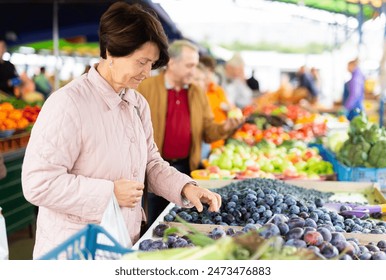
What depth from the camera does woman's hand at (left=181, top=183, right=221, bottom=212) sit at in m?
2.38

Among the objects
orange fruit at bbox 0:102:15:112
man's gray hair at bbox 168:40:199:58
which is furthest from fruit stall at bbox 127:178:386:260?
orange fruit at bbox 0:102:15:112

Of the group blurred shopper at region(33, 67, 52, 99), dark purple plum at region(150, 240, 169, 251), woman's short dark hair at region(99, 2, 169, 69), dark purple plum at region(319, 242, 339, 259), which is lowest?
blurred shopper at region(33, 67, 52, 99)

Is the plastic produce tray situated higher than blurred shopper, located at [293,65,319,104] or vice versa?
the plastic produce tray

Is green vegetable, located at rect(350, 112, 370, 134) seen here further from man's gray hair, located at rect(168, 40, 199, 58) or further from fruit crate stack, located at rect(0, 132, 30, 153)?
fruit crate stack, located at rect(0, 132, 30, 153)

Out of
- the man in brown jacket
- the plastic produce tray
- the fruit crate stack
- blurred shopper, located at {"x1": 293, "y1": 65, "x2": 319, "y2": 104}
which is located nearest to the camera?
the plastic produce tray

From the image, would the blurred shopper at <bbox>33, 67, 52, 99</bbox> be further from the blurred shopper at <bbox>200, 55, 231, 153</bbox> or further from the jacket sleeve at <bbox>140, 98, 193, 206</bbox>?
the jacket sleeve at <bbox>140, 98, 193, 206</bbox>

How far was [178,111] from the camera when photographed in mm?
4262

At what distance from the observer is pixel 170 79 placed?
4230 mm

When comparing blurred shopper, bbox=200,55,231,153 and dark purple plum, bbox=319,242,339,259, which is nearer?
dark purple plum, bbox=319,242,339,259

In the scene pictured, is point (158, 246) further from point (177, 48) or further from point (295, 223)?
point (177, 48)

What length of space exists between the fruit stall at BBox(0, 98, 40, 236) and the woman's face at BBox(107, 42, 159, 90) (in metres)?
2.98

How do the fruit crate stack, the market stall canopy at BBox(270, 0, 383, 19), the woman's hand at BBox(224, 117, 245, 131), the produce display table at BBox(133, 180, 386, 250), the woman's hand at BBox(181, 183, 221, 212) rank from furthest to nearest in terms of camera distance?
the market stall canopy at BBox(270, 0, 383, 19) < the fruit crate stack < the woman's hand at BBox(224, 117, 245, 131) < the produce display table at BBox(133, 180, 386, 250) < the woman's hand at BBox(181, 183, 221, 212)

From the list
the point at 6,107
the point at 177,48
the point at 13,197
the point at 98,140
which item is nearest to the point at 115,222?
the point at 98,140

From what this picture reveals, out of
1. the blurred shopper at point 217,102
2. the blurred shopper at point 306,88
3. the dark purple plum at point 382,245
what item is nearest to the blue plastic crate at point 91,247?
the dark purple plum at point 382,245
